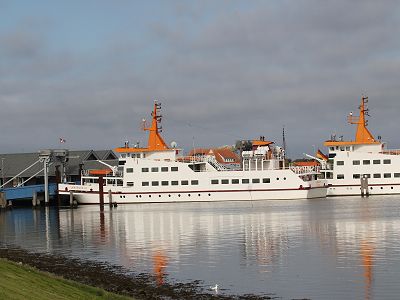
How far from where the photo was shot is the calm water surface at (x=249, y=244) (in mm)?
26297

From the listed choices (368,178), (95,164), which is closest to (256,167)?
(368,178)

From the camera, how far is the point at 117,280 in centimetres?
2714

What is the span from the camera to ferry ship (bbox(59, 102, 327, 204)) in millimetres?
82000

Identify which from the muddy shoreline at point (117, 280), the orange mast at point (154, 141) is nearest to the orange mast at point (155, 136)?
the orange mast at point (154, 141)

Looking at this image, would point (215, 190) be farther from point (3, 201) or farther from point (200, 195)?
point (3, 201)

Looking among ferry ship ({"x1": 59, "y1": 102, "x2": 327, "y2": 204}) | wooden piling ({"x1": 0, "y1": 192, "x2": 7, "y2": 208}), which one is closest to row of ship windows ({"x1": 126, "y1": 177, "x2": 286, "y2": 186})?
ferry ship ({"x1": 59, "y1": 102, "x2": 327, "y2": 204})

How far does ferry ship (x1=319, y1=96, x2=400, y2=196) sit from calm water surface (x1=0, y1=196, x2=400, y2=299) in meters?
16.1

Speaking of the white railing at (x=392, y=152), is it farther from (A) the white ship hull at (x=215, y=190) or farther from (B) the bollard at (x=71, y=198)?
(B) the bollard at (x=71, y=198)

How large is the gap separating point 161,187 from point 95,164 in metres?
19.1

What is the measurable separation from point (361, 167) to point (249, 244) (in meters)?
50.0

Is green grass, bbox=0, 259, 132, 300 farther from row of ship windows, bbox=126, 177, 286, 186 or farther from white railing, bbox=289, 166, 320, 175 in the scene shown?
white railing, bbox=289, 166, 320, 175

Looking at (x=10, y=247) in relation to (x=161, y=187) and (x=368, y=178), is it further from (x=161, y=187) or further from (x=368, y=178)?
(x=368, y=178)

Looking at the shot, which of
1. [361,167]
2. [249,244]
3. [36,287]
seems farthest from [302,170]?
[36,287]

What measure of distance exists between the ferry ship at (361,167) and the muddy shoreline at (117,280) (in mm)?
56467
